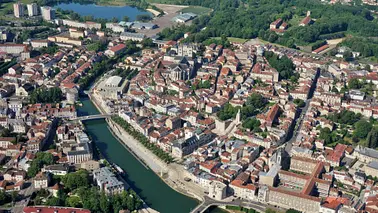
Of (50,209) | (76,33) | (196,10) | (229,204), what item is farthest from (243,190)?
(196,10)

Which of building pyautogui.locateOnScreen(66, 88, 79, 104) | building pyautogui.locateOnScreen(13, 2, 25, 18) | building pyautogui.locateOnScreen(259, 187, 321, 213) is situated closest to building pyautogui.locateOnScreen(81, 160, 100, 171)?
building pyautogui.locateOnScreen(259, 187, 321, 213)

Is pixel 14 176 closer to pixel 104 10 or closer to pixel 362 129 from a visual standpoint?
pixel 362 129

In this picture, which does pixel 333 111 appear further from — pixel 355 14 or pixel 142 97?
pixel 355 14

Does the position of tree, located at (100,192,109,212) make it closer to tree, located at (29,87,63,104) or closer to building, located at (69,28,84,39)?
tree, located at (29,87,63,104)

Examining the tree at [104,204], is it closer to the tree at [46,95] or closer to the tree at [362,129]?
the tree at [46,95]

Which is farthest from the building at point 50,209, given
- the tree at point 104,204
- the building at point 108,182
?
the building at point 108,182

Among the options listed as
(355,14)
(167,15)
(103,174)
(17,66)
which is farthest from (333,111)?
(167,15)
